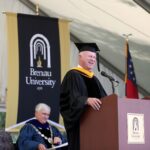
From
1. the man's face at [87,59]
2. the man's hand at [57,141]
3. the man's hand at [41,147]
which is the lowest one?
the man's hand at [41,147]

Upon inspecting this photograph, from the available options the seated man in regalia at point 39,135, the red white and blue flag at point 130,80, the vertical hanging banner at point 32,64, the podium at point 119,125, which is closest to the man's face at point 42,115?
the seated man in regalia at point 39,135

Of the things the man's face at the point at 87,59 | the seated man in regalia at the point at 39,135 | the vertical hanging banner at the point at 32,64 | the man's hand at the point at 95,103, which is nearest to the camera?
the man's hand at the point at 95,103

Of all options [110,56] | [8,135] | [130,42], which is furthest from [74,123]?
[110,56]

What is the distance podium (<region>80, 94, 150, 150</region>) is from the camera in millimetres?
2411

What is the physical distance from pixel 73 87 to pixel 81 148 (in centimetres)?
42

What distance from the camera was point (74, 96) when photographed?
9.22 ft

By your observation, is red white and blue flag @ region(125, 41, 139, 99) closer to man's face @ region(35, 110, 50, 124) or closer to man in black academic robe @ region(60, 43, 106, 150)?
man's face @ region(35, 110, 50, 124)

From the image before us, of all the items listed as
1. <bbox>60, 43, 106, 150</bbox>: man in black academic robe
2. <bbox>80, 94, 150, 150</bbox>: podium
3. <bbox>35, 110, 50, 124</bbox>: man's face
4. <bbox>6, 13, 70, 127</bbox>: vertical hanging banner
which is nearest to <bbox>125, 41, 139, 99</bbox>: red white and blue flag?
<bbox>6, 13, 70, 127</bbox>: vertical hanging banner

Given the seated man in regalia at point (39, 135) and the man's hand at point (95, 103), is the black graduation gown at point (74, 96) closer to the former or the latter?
the man's hand at point (95, 103)

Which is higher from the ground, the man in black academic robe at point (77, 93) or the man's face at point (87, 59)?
the man's face at point (87, 59)

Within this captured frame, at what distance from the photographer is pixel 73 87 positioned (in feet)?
9.52

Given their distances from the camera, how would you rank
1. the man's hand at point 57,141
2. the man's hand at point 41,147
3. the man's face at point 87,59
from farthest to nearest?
1. the man's hand at point 57,141
2. the man's hand at point 41,147
3. the man's face at point 87,59

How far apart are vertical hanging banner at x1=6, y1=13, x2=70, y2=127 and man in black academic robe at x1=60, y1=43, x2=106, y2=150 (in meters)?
2.96

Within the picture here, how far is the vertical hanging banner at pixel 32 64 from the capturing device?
235 inches
